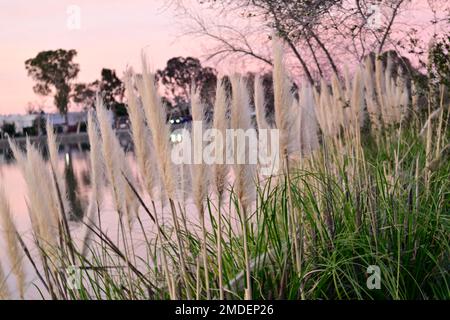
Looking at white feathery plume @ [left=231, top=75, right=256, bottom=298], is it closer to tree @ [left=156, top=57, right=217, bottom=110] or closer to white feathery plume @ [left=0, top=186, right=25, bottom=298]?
white feathery plume @ [left=0, top=186, right=25, bottom=298]

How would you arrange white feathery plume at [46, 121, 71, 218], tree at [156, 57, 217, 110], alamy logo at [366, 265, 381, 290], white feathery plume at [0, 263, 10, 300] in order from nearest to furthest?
white feathery plume at [0, 263, 10, 300], white feathery plume at [46, 121, 71, 218], alamy logo at [366, 265, 381, 290], tree at [156, 57, 217, 110]

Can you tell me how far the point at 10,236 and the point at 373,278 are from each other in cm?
108

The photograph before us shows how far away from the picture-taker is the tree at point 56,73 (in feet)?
11.9

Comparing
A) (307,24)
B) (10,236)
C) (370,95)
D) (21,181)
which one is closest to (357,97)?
(370,95)

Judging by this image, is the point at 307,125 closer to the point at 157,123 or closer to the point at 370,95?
the point at 157,123

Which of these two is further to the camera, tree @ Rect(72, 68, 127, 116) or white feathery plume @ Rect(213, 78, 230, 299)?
tree @ Rect(72, 68, 127, 116)

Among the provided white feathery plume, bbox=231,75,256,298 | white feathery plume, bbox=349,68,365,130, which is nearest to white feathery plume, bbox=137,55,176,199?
white feathery plume, bbox=231,75,256,298

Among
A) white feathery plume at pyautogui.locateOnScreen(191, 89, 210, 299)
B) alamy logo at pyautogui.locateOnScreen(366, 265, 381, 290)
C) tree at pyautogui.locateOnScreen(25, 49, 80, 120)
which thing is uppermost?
tree at pyautogui.locateOnScreen(25, 49, 80, 120)

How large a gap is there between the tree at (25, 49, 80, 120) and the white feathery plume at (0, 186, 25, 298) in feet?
5.87

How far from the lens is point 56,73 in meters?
4.39

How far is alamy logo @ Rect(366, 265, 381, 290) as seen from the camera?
6.28ft

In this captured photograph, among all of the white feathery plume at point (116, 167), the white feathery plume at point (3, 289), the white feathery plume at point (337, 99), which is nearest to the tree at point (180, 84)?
the white feathery plume at point (337, 99)
